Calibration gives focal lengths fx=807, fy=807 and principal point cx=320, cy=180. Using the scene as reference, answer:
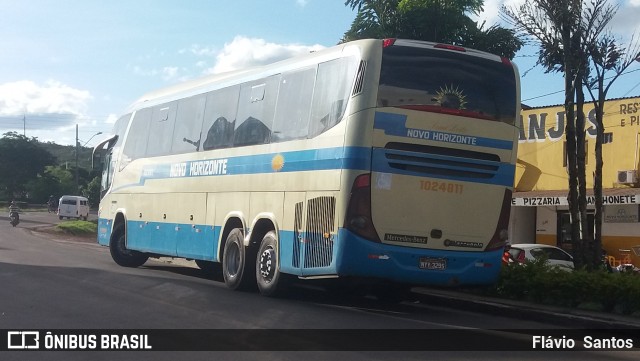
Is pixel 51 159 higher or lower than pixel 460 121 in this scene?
higher

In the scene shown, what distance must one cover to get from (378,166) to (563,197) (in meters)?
17.9

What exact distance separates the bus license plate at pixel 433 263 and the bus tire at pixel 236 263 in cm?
368

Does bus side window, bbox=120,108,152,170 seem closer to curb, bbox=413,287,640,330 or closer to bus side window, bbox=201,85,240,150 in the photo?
bus side window, bbox=201,85,240,150

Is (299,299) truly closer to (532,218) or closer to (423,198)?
(423,198)

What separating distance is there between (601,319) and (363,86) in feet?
15.5

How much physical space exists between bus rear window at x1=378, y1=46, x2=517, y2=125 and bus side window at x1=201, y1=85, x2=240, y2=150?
440 cm

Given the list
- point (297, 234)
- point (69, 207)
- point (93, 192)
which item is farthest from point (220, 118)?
point (93, 192)

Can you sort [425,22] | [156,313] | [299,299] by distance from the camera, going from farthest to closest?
1. [425,22]
2. [299,299]
3. [156,313]

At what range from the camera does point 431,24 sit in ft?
76.6

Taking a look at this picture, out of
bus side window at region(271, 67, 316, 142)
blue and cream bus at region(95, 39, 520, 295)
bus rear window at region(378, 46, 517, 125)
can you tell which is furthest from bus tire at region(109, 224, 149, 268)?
bus rear window at region(378, 46, 517, 125)

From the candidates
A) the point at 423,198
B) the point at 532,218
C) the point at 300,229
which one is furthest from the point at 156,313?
the point at 532,218

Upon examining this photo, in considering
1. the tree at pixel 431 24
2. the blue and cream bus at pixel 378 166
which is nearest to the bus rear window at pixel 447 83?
the blue and cream bus at pixel 378 166

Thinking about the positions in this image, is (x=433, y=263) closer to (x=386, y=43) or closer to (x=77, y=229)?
(x=386, y=43)

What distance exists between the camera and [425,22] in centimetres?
2325
